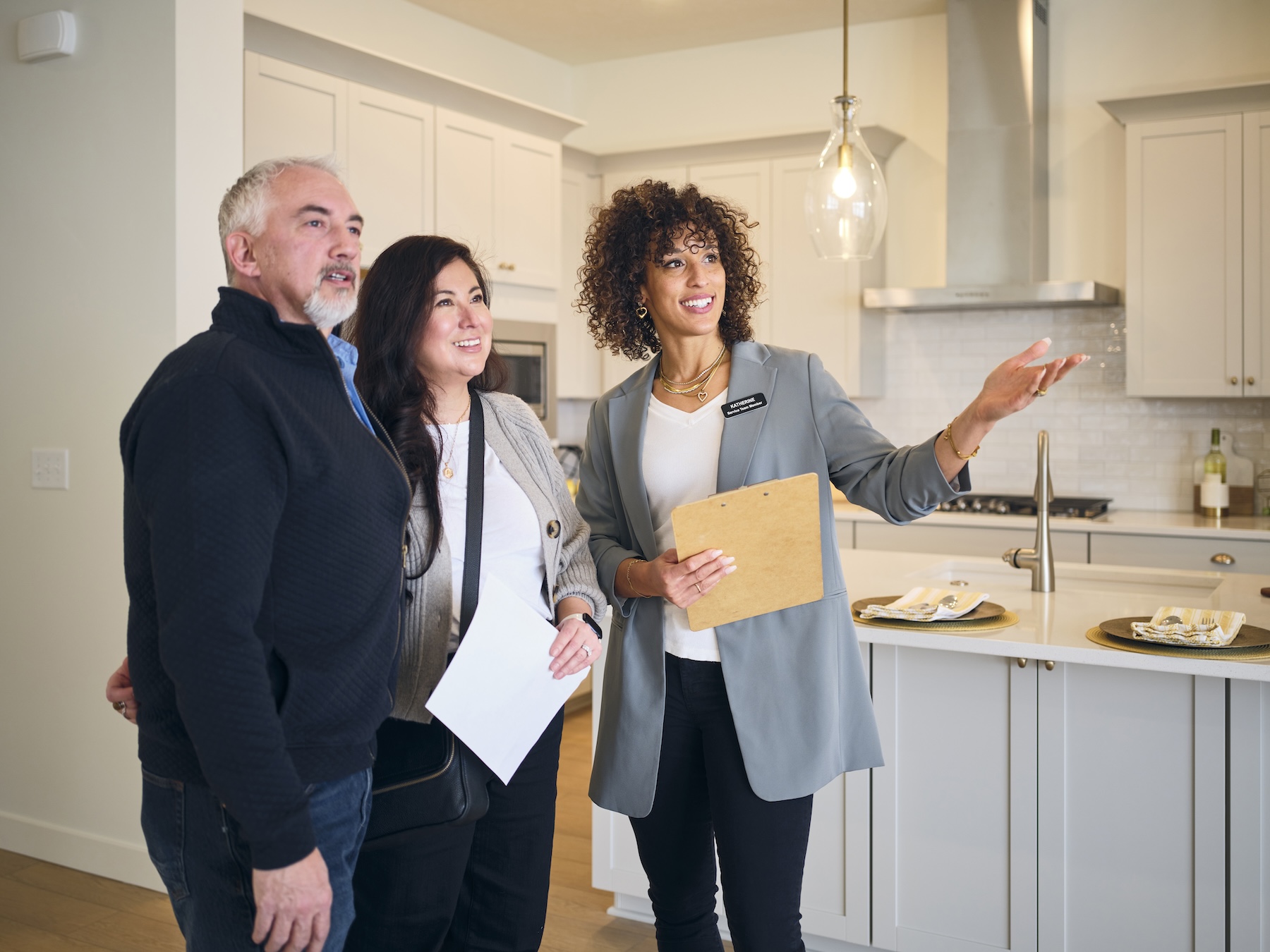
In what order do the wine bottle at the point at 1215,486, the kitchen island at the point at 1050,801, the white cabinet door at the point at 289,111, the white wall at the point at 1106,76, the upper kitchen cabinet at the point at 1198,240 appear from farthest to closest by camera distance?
the white wall at the point at 1106,76
the wine bottle at the point at 1215,486
the upper kitchen cabinet at the point at 1198,240
the white cabinet door at the point at 289,111
the kitchen island at the point at 1050,801

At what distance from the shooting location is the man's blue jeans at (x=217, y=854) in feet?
3.97

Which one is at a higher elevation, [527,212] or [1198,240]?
[527,212]

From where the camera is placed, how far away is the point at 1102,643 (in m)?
2.17

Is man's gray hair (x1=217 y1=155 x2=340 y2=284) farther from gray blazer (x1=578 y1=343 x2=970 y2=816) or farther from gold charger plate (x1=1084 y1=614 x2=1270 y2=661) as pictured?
gold charger plate (x1=1084 y1=614 x2=1270 y2=661)

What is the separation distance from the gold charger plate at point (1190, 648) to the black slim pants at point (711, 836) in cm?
82

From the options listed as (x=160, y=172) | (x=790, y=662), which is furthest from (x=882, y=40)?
(x=790, y=662)

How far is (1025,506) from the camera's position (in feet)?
15.4

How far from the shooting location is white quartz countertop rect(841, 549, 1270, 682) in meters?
2.10

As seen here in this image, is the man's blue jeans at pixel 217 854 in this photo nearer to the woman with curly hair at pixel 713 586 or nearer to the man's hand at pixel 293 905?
the man's hand at pixel 293 905

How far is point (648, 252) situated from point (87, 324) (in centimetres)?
198

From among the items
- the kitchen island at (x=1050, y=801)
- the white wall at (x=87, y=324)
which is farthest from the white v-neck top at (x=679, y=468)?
the white wall at (x=87, y=324)

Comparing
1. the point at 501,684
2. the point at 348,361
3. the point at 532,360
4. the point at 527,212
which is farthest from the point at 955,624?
the point at 527,212

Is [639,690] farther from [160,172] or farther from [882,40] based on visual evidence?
[882,40]

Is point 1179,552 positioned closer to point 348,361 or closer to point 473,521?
point 473,521
